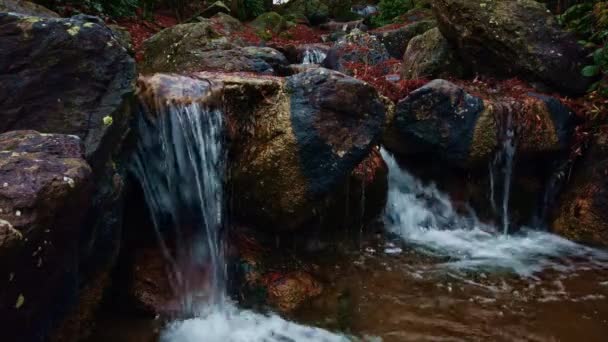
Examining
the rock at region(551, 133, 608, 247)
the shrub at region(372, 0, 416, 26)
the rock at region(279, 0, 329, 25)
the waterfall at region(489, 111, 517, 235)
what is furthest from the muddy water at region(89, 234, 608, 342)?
the rock at region(279, 0, 329, 25)

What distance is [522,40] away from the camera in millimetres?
7223

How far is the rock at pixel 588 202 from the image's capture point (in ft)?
19.7

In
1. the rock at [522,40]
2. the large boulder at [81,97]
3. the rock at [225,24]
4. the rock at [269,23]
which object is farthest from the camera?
the rock at [269,23]

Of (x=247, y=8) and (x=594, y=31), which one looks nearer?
(x=594, y=31)

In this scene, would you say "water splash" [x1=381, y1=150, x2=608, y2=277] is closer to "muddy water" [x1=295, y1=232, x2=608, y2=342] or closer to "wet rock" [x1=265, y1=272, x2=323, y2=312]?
"muddy water" [x1=295, y1=232, x2=608, y2=342]

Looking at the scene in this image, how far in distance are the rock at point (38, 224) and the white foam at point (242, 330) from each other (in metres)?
1.35

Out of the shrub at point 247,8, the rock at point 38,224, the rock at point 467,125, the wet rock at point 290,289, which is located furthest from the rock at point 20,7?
the shrub at point 247,8

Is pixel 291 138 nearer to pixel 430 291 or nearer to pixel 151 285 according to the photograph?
pixel 151 285

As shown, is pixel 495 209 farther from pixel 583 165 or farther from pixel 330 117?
pixel 330 117

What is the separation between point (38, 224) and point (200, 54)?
203 inches

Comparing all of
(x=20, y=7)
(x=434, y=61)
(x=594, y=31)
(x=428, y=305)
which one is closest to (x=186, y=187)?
(x=428, y=305)

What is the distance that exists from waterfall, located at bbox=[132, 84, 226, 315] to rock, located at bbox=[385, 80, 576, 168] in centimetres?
277

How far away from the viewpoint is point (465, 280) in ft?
16.3

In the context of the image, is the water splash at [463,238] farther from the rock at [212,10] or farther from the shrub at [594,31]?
the rock at [212,10]
